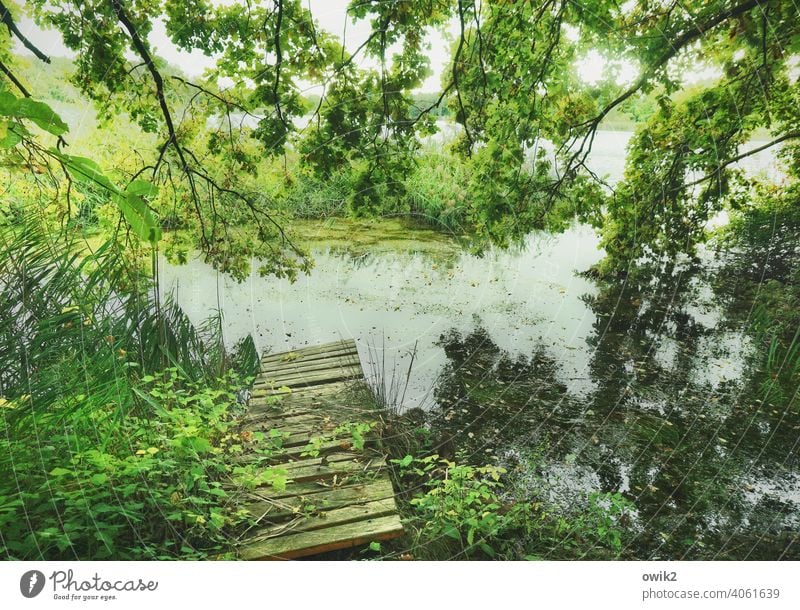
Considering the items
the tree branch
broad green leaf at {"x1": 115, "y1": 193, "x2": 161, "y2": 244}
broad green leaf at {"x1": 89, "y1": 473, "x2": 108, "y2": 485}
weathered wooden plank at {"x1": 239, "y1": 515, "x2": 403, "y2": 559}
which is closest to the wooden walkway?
weathered wooden plank at {"x1": 239, "y1": 515, "x2": 403, "y2": 559}

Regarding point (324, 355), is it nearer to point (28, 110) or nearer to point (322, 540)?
point (322, 540)

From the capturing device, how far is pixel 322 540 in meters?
1.17

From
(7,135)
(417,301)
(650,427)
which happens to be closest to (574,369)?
(650,427)

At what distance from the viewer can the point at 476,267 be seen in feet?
6.35

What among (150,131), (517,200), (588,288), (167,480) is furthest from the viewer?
(588,288)

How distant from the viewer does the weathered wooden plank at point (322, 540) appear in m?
1.16

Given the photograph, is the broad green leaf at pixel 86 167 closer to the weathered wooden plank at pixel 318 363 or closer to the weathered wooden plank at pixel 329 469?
the weathered wooden plank at pixel 329 469

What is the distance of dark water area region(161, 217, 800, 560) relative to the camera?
1.62 m

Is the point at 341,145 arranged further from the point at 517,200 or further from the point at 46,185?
the point at 46,185

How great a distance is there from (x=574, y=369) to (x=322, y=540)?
1451 millimetres

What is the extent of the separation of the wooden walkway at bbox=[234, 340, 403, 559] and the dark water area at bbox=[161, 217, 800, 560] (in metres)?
0.11
